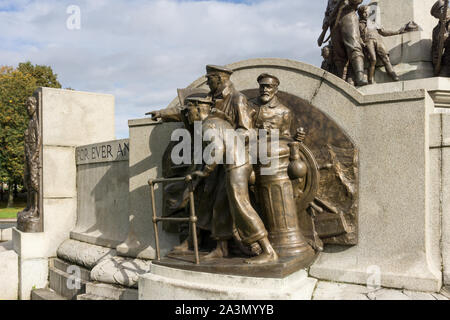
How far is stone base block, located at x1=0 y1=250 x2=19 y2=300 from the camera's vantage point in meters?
8.20

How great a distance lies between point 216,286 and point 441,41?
6755mm

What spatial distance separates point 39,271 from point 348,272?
6495 mm

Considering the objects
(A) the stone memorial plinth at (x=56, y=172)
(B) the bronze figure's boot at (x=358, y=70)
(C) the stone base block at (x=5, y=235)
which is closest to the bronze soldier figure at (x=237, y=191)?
(B) the bronze figure's boot at (x=358, y=70)

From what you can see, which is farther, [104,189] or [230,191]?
[104,189]

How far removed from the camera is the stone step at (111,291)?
18.9 feet

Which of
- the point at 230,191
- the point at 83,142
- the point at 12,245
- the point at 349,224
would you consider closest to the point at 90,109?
the point at 83,142

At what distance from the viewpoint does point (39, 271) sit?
8.42 metres

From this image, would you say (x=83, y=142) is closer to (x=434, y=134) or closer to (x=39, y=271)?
(x=39, y=271)

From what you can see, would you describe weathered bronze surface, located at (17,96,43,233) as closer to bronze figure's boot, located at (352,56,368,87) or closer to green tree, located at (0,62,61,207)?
bronze figure's boot, located at (352,56,368,87)

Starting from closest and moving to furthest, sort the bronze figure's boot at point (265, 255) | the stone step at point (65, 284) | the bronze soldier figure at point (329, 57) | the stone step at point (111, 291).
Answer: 1. the bronze figure's boot at point (265, 255)
2. the stone step at point (111, 291)
3. the stone step at point (65, 284)
4. the bronze soldier figure at point (329, 57)

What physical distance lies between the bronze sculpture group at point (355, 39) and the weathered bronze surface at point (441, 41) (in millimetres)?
758

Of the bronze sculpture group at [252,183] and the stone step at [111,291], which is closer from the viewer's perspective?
the bronze sculpture group at [252,183]

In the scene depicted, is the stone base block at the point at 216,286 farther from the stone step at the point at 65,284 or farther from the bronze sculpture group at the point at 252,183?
the stone step at the point at 65,284

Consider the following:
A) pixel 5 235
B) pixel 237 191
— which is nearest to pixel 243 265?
pixel 237 191
